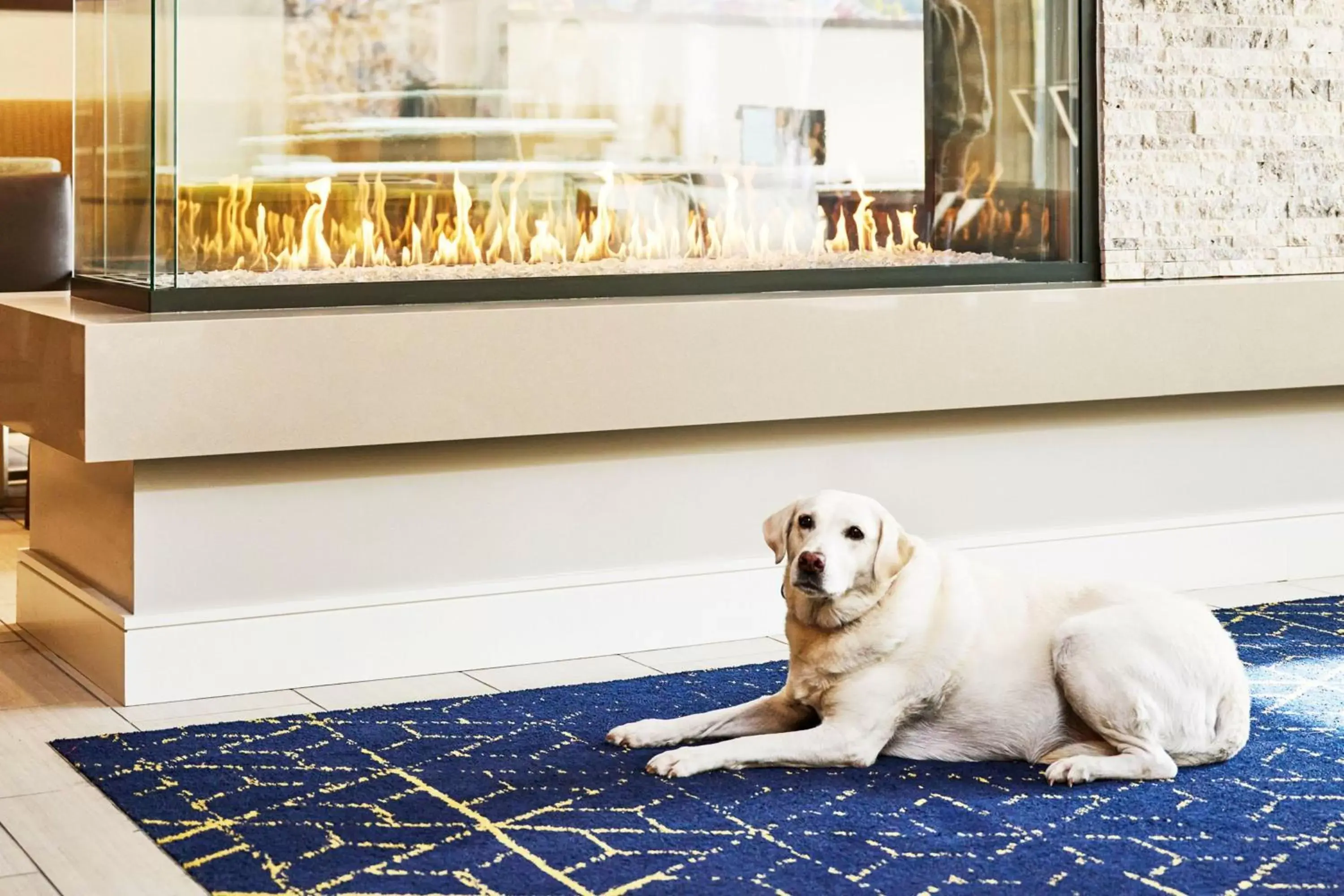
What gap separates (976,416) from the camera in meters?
4.01

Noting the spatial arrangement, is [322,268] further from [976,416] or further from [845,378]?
[976,416]

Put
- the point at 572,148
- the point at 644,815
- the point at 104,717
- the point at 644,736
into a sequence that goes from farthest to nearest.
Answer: the point at 572,148, the point at 104,717, the point at 644,736, the point at 644,815

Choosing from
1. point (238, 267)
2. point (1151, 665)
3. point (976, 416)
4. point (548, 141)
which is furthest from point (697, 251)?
point (1151, 665)

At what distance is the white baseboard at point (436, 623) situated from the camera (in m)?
3.28

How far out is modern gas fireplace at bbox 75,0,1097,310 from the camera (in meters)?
3.43

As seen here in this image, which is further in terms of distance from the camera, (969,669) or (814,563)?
(969,669)

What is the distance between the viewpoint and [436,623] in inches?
138

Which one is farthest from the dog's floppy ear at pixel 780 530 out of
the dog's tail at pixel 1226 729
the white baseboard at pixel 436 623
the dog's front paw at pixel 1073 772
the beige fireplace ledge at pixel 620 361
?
the white baseboard at pixel 436 623

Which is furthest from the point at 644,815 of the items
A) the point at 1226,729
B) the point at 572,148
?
the point at 572,148

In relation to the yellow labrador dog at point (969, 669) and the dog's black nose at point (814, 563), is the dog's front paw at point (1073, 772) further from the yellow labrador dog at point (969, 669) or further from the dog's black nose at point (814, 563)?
the dog's black nose at point (814, 563)

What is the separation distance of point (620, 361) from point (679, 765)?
106 cm

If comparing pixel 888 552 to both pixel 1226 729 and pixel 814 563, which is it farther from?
pixel 1226 729

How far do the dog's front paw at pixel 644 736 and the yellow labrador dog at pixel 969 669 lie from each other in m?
0.13

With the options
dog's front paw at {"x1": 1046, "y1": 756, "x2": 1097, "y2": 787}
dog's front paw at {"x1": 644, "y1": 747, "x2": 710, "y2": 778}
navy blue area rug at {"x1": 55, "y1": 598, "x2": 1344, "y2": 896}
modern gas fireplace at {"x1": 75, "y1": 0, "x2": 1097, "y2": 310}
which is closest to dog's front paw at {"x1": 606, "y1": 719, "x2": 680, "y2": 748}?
navy blue area rug at {"x1": 55, "y1": 598, "x2": 1344, "y2": 896}
